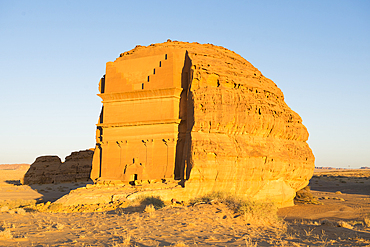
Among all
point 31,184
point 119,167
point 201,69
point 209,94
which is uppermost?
point 201,69

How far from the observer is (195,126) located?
54.4ft

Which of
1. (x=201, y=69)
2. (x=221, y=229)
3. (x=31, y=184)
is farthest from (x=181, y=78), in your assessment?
(x=31, y=184)

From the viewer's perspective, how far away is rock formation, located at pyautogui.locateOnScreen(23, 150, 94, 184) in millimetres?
35406

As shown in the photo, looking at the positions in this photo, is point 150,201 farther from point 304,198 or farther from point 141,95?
point 304,198

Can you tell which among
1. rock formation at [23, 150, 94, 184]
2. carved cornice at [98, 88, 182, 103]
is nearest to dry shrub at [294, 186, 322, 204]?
carved cornice at [98, 88, 182, 103]

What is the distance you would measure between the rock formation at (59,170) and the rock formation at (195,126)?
17111 millimetres

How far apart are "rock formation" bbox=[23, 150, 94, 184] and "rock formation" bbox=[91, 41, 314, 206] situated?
17.1m

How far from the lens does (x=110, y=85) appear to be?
20125mm

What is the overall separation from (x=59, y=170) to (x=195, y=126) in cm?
2421

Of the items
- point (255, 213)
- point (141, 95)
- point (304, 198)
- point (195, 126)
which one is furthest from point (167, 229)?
point (304, 198)

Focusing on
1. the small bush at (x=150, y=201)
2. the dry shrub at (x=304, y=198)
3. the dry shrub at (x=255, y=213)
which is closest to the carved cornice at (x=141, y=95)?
the small bush at (x=150, y=201)

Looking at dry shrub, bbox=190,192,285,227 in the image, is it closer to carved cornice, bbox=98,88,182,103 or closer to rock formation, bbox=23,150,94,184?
carved cornice, bbox=98,88,182,103

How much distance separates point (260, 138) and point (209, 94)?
13.1ft

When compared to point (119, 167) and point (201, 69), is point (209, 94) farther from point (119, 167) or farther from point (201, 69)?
point (119, 167)
